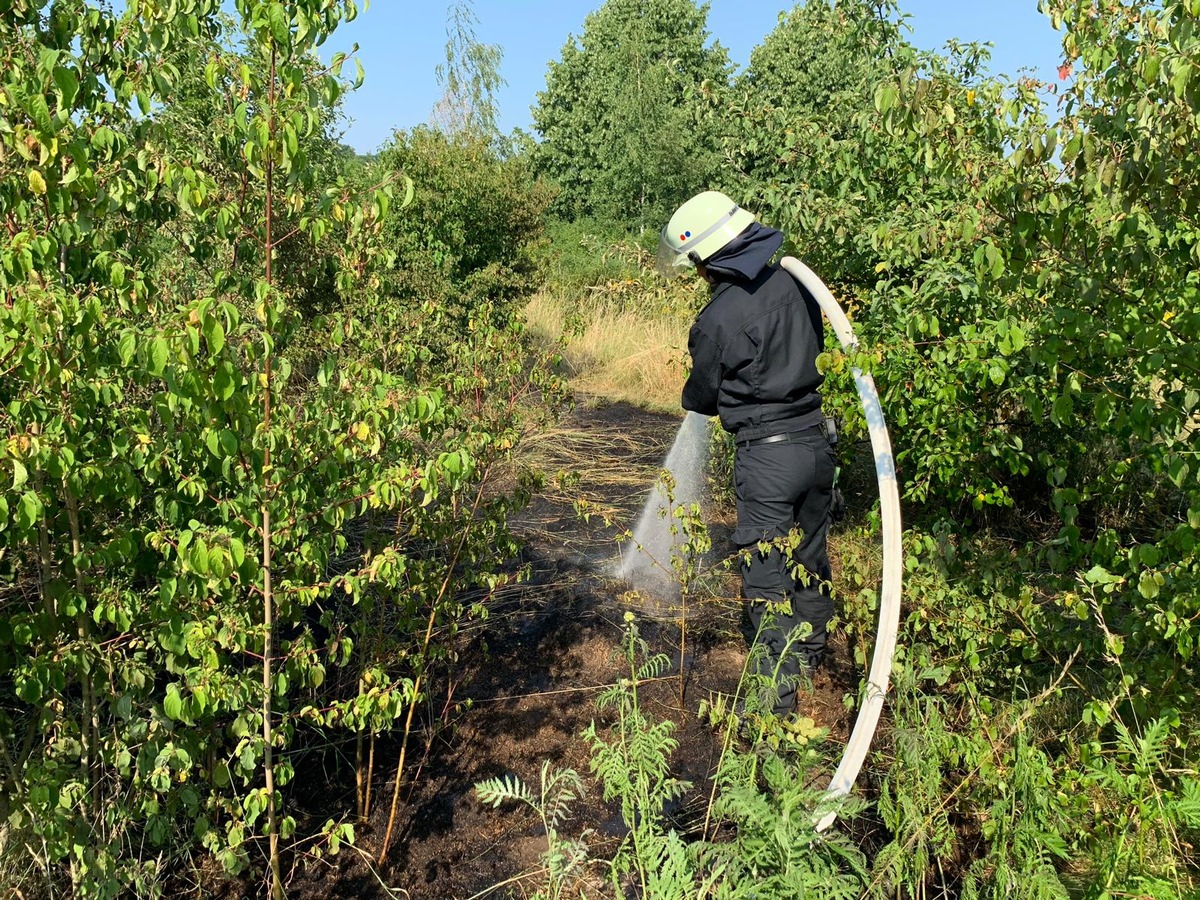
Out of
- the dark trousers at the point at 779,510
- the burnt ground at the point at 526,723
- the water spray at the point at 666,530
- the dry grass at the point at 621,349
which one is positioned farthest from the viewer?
the dry grass at the point at 621,349

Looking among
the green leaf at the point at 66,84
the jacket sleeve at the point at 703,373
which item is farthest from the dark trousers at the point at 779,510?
the green leaf at the point at 66,84

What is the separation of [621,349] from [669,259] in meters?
8.46

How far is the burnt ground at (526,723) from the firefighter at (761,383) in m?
0.50

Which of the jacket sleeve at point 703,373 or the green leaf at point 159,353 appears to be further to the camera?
the jacket sleeve at point 703,373

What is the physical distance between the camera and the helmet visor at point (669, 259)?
11.1 feet

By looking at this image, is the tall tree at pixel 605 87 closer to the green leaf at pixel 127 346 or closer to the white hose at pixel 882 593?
the white hose at pixel 882 593

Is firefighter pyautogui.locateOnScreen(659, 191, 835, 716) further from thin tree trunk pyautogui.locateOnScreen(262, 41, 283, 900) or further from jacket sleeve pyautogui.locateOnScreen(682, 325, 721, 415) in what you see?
thin tree trunk pyautogui.locateOnScreen(262, 41, 283, 900)

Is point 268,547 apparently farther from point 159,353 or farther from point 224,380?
point 159,353

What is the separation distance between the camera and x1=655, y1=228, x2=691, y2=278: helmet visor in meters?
3.37

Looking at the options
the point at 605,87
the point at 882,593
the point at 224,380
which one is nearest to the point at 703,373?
the point at 882,593

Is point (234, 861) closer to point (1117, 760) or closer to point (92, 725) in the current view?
point (92, 725)

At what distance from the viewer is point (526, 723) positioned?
3.75 metres

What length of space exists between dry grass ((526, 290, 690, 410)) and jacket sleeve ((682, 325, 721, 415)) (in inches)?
251

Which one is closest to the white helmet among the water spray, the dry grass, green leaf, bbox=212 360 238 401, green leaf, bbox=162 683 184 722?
the water spray
